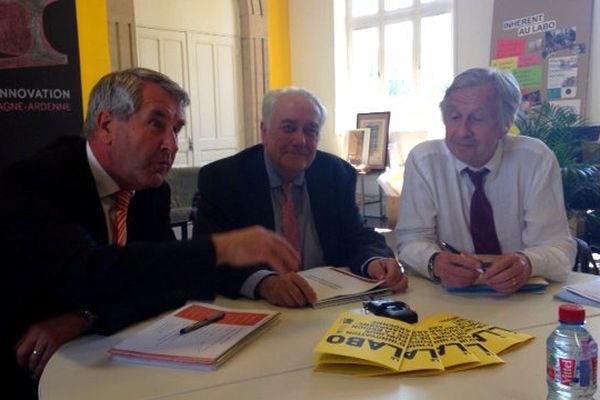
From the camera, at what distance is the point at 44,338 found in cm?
132

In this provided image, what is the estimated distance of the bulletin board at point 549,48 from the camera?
5.04 m

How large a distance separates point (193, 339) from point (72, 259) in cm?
30

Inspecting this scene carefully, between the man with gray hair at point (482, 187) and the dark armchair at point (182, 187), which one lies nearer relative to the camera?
the man with gray hair at point (482, 187)

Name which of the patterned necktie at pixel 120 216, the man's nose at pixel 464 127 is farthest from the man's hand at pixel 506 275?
the patterned necktie at pixel 120 216

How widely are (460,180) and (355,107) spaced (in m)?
5.46

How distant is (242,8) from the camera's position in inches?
276

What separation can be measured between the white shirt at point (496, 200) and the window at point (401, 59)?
4.39m

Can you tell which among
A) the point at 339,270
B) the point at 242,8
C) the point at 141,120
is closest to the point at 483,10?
the point at 242,8

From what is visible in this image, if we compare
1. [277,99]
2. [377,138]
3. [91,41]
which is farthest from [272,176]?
[377,138]

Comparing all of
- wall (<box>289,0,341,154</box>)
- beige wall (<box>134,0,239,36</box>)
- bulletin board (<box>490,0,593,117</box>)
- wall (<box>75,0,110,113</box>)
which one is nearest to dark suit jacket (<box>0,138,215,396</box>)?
wall (<box>75,0,110,113</box>)

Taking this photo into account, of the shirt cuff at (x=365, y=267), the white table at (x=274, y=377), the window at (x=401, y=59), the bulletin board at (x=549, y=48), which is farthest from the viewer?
A: the window at (x=401, y=59)

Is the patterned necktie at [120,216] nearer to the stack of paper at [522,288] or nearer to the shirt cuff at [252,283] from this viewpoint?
the shirt cuff at [252,283]

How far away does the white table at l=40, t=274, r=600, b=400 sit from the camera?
3.35 feet

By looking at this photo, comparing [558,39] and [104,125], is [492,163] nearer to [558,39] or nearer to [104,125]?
[104,125]
